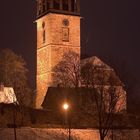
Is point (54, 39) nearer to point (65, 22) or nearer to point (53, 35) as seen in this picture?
point (53, 35)

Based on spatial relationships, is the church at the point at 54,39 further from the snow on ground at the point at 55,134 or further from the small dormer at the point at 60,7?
the snow on ground at the point at 55,134

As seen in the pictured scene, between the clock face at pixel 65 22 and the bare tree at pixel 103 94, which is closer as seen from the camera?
the bare tree at pixel 103 94

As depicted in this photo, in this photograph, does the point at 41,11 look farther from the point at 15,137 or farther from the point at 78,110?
the point at 15,137

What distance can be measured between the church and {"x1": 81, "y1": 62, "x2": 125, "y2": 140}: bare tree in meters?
7.98

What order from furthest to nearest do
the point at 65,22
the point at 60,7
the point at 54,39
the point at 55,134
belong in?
1. the point at 60,7
2. the point at 65,22
3. the point at 54,39
4. the point at 55,134

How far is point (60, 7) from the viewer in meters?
105

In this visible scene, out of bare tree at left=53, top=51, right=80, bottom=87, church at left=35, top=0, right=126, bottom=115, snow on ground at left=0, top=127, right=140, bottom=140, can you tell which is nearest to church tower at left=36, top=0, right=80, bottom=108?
church at left=35, top=0, right=126, bottom=115

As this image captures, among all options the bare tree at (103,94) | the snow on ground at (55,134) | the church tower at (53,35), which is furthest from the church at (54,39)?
the snow on ground at (55,134)

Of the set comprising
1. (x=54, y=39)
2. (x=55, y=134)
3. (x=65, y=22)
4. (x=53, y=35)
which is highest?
(x=65, y=22)

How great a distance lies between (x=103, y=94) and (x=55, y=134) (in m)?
9.44

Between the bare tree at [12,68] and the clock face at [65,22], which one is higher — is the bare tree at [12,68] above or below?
below

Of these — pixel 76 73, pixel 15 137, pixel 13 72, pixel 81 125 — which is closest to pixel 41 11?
pixel 13 72

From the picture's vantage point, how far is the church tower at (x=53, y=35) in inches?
4011

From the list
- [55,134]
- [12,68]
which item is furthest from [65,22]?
[55,134]
